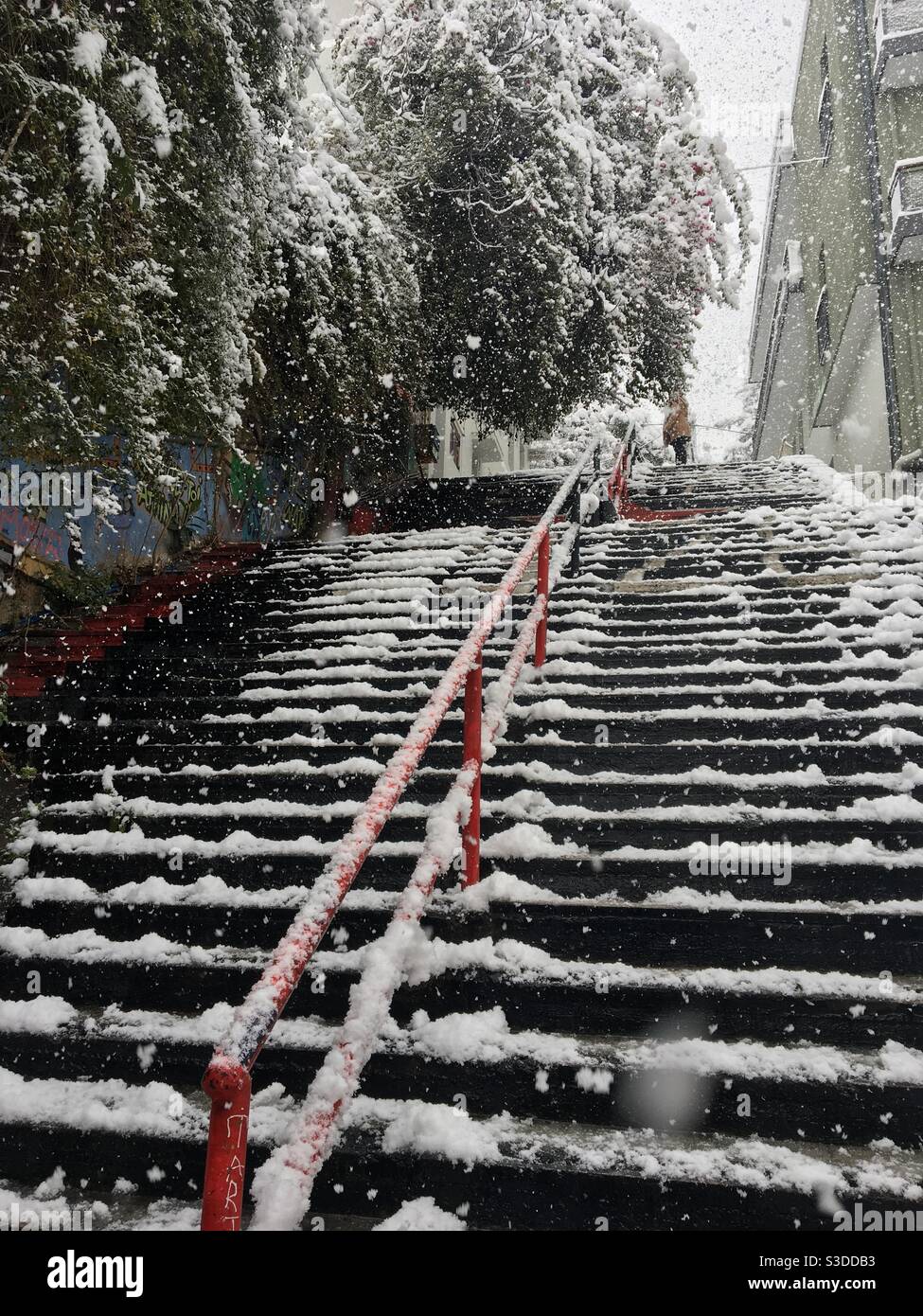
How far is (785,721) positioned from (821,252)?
50.2 feet

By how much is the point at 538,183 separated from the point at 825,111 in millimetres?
9068

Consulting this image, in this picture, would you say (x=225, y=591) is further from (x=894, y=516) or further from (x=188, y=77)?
(x=894, y=516)

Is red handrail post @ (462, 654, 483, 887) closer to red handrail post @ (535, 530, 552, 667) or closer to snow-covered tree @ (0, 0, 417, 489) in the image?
red handrail post @ (535, 530, 552, 667)

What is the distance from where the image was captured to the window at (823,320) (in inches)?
623

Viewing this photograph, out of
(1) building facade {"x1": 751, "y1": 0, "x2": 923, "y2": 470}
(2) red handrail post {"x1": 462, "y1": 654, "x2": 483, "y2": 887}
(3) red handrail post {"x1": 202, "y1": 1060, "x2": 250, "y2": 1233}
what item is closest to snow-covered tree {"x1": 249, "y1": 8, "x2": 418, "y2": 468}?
(2) red handrail post {"x1": 462, "y1": 654, "x2": 483, "y2": 887}

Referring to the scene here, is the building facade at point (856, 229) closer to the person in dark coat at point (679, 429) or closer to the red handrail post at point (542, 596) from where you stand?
the person in dark coat at point (679, 429)

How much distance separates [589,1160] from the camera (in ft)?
7.74

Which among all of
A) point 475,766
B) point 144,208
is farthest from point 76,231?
point 475,766

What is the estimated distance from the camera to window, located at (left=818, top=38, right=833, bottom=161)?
1497 centimetres

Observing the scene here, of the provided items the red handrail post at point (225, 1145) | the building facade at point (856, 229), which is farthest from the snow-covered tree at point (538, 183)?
the red handrail post at point (225, 1145)

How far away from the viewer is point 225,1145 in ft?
4.86

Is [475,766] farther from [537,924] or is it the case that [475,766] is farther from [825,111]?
[825,111]

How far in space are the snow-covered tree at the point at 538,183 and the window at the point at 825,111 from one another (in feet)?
16.3

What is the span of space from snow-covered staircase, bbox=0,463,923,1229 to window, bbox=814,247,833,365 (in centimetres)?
1199
